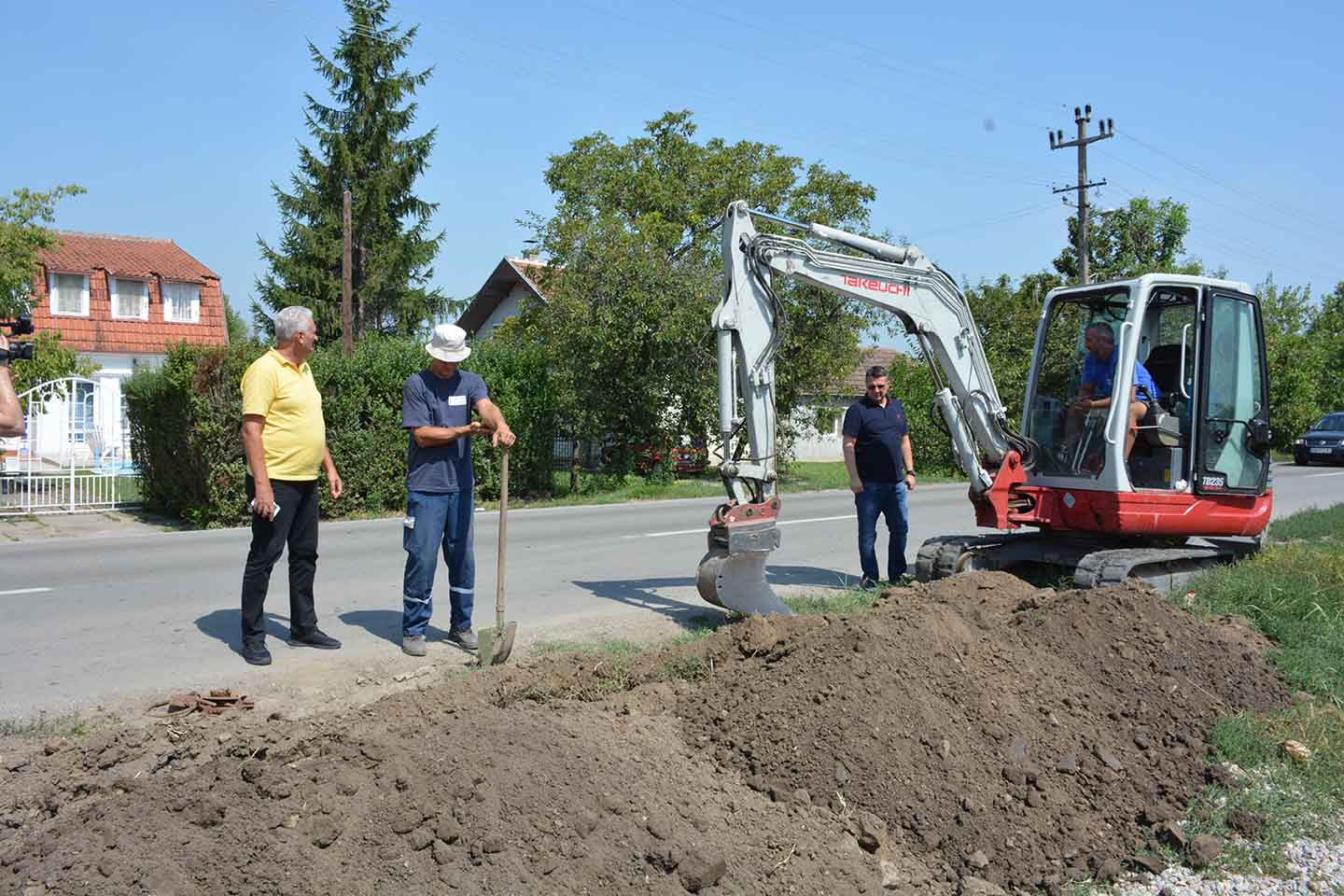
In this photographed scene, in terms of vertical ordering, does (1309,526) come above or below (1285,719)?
above

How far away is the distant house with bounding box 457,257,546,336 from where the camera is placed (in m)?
35.8

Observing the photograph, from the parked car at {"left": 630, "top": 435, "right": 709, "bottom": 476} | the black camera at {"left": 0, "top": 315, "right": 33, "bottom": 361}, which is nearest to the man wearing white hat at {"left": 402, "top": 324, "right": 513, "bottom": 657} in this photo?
the black camera at {"left": 0, "top": 315, "right": 33, "bottom": 361}

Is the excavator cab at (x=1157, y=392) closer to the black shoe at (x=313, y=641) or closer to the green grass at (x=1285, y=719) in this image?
the green grass at (x=1285, y=719)

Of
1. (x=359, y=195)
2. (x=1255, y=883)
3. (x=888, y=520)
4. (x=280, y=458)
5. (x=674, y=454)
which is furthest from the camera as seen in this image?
(x=359, y=195)

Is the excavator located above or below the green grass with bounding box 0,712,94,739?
above

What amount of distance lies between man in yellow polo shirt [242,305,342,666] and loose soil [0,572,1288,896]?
108 centimetres

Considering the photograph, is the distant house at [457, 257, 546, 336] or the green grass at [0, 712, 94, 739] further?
the distant house at [457, 257, 546, 336]

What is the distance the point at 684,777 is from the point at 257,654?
138 inches

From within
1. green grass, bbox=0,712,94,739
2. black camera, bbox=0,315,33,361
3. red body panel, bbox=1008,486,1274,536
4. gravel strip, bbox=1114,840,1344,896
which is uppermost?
black camera, bbox=0,315,33,361

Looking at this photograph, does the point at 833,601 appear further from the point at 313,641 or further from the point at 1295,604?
the point at 313,641

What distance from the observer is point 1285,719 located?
5.48m

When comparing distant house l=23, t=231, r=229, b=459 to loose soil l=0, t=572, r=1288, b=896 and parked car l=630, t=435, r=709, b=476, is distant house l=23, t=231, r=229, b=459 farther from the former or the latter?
loose soil l=0, t=572, r=1288, b=896

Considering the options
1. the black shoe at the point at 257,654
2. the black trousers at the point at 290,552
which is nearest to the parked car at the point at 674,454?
the black trousers at the point at 290,552

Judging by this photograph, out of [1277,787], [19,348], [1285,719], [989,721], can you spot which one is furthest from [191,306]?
[1277,787]
